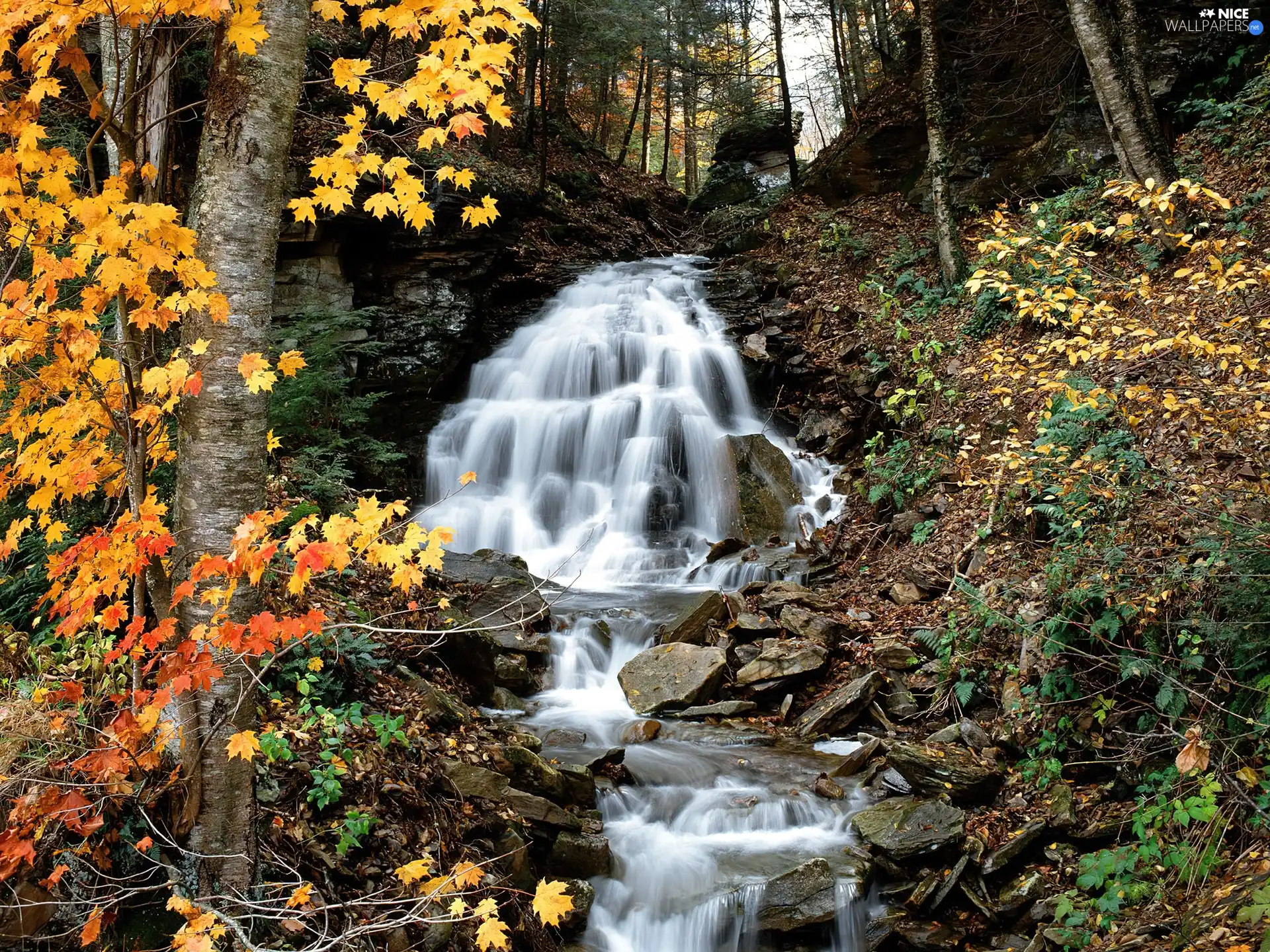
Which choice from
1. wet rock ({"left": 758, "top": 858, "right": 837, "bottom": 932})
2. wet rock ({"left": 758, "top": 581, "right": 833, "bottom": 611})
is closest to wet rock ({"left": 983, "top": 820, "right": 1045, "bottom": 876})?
wet rock ({"left": 758, "top": 858, "right": 837, "bottom": 932})

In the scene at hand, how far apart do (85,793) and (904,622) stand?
6583mm

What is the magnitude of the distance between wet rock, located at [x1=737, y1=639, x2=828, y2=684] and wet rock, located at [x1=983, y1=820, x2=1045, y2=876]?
236 cm

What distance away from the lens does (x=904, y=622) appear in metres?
7.41

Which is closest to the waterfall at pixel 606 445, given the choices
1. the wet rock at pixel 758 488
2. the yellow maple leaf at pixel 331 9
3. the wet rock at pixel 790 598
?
the wet rock at pixel 758 488

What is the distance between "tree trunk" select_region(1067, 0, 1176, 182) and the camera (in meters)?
8.09

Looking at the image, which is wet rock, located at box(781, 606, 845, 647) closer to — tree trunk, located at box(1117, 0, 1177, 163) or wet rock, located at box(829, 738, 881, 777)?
wet rock, located at box(829, 738, 881, 777)

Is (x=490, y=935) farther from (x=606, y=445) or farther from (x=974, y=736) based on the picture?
(x=606, y=445)

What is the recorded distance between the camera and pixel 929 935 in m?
4.59

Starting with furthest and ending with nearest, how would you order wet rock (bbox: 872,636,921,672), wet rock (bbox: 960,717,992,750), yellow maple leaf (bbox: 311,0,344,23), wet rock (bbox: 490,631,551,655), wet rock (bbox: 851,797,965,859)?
wet rock (bbox: 490,631,551,655), wet rock (bbox: 872,636,921,672), wet rock (bbox: 960,717,992,750), wet rock (bbox: 851,797,965,859), yellow maple leaf (bbox: 311,0,344,23)

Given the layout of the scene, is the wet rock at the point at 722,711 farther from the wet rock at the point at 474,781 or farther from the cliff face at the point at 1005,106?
the cliff face at the point at 1005,106

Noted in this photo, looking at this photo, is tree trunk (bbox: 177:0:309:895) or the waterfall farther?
the waterfall

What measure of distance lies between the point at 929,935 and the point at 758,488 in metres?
6.62

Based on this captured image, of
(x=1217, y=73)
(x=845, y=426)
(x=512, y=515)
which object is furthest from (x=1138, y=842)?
(x=1217, y=73)

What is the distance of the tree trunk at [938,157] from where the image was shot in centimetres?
1073
